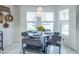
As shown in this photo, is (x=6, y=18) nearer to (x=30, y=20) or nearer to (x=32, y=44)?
(x=30, y=20)

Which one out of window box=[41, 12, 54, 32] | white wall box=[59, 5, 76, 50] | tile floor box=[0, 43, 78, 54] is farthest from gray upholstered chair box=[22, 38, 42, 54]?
white wall box=[59, 5, 76, 50]

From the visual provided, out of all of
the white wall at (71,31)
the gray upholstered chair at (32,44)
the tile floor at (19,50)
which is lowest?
the tile floor at (19,50)

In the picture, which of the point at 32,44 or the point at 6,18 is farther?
the point at 32,44

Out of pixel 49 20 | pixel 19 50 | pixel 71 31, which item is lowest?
pixel 19 50

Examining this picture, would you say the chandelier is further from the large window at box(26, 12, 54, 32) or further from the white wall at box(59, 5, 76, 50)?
the white wall at box(59, 5, 76, 50)

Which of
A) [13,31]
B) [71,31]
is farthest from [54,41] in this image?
[13,31]

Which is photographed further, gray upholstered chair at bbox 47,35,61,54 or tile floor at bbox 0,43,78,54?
gray upholstered chair at bbox 47,35,61,54

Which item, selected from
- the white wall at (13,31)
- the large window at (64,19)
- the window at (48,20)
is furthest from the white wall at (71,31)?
the white wall at (13,31)

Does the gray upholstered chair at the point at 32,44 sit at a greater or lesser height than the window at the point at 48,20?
lesser

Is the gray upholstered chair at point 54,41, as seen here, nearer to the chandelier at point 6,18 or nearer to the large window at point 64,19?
the large window at point 64,19
